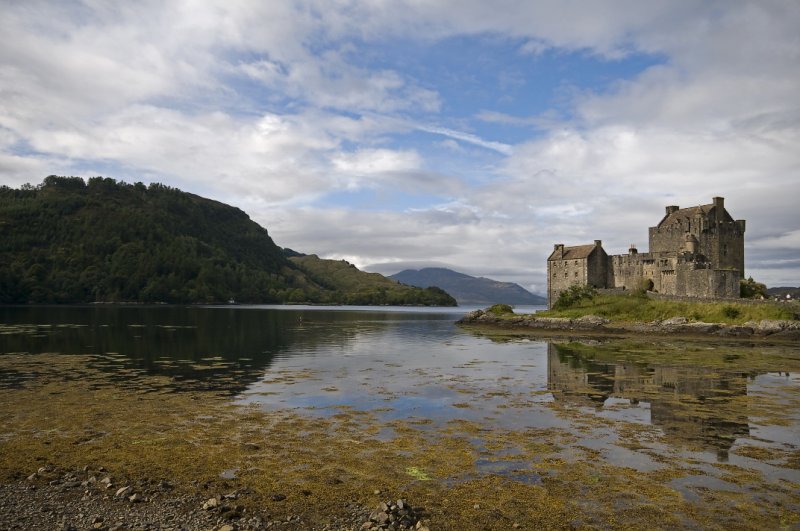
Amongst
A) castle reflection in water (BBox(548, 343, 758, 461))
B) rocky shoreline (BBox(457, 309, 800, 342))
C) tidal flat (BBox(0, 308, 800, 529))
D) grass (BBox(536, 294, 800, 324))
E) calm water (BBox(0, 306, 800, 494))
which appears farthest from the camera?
grass (BBox(536, 294, 800, 324))

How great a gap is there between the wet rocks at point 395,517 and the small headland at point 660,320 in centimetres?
6050

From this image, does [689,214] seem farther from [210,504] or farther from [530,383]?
[210,504]

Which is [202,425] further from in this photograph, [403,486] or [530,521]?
[530,521]

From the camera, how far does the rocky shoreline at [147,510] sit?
10625 millimetres

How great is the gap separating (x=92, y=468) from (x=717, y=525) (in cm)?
1529

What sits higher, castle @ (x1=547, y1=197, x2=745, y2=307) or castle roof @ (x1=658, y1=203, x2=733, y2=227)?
castle roof @ (x1=658, y1=203, x2=733, y2=227)

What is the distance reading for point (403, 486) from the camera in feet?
43.5

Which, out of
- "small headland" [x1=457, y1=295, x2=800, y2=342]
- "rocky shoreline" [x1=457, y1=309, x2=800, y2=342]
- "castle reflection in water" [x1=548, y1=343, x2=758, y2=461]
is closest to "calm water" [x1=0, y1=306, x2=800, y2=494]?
"castle reflection in water" [x1=548, y1=343, x2=758, y2=461]

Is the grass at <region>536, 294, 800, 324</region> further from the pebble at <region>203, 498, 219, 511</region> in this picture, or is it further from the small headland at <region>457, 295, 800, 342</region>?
the pebble at <region>203, 498, 219, 511</region>

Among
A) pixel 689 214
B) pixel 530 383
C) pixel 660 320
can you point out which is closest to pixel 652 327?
pixel 660 320

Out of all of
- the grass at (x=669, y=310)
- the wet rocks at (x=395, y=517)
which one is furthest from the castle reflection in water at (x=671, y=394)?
the grass at (x=669, y=310)

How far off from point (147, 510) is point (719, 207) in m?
89.7

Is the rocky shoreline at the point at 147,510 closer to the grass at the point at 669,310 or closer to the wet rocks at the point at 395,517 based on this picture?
the wet rocks at the point at 395,517

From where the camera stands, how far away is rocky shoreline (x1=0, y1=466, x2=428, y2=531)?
10.6 m
